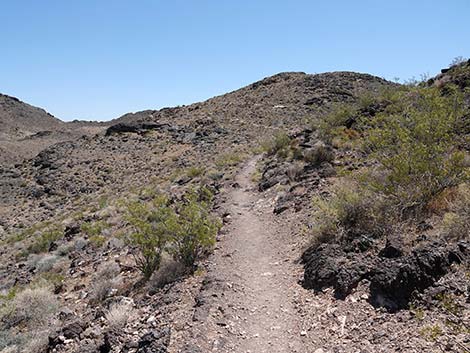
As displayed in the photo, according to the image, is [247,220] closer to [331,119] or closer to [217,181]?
[217,181]

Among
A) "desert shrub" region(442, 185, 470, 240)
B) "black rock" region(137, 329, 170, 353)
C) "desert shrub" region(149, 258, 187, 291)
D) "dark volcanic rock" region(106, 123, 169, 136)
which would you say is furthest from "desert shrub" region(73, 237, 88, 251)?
"dark volcanic rock" region(106, 123, 169, 136)

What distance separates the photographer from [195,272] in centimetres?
870

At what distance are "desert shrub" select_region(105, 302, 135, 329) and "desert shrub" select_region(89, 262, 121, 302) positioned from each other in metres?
1.69

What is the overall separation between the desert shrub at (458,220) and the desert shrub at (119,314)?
5.69 m

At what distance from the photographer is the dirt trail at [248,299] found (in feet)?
19.7

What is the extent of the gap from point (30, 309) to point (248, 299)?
5.35 meters

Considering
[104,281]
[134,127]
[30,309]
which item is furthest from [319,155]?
[134,127]

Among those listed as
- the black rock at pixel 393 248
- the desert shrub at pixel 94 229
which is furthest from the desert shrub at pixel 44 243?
the black rock at pixel 393 248

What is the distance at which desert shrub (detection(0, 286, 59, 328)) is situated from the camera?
29.5 ft

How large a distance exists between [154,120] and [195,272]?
42.2 m

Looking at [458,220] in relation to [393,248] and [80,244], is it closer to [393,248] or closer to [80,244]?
[393,248]

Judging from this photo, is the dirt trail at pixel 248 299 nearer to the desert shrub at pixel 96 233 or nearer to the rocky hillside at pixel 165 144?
the desert shrub at pixel 96 233

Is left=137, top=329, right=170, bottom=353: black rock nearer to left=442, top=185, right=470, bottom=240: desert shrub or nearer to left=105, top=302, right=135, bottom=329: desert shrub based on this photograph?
left=105, top=302, right=135, bottom=329: desert shrub

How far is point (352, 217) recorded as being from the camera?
8.73 metres
